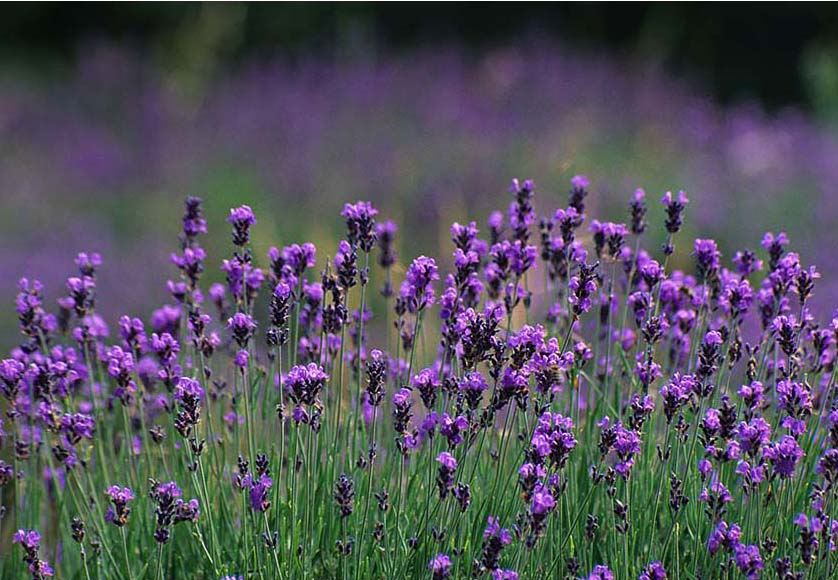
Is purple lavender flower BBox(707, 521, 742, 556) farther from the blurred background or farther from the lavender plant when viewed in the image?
the blurred background

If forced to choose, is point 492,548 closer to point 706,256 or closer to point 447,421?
point 447,421

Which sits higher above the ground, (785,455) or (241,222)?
(241,222)

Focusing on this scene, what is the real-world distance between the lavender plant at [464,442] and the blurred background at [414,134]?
2620mm

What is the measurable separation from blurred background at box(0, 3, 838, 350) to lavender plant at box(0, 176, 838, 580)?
262 centimetres

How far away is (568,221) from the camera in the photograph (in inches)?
104

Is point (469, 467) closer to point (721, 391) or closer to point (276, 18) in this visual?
point (721, 391)

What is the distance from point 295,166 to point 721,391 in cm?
523

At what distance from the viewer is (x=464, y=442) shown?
235 centimetres

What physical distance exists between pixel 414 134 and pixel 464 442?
6.40 metres

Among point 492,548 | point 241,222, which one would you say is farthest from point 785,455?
point 241,222

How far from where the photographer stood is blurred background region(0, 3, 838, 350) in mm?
7148

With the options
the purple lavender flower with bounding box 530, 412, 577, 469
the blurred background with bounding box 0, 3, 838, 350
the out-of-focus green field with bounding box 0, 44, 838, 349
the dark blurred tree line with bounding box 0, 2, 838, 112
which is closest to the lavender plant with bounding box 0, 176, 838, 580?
the purple lavender flower with bounding box 530, 412, 577, 469

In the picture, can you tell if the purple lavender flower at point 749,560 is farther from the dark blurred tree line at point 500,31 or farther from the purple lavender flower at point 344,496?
the dark blurred tree line at point 500,31

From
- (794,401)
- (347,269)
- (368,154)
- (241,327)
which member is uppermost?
(368,154)
